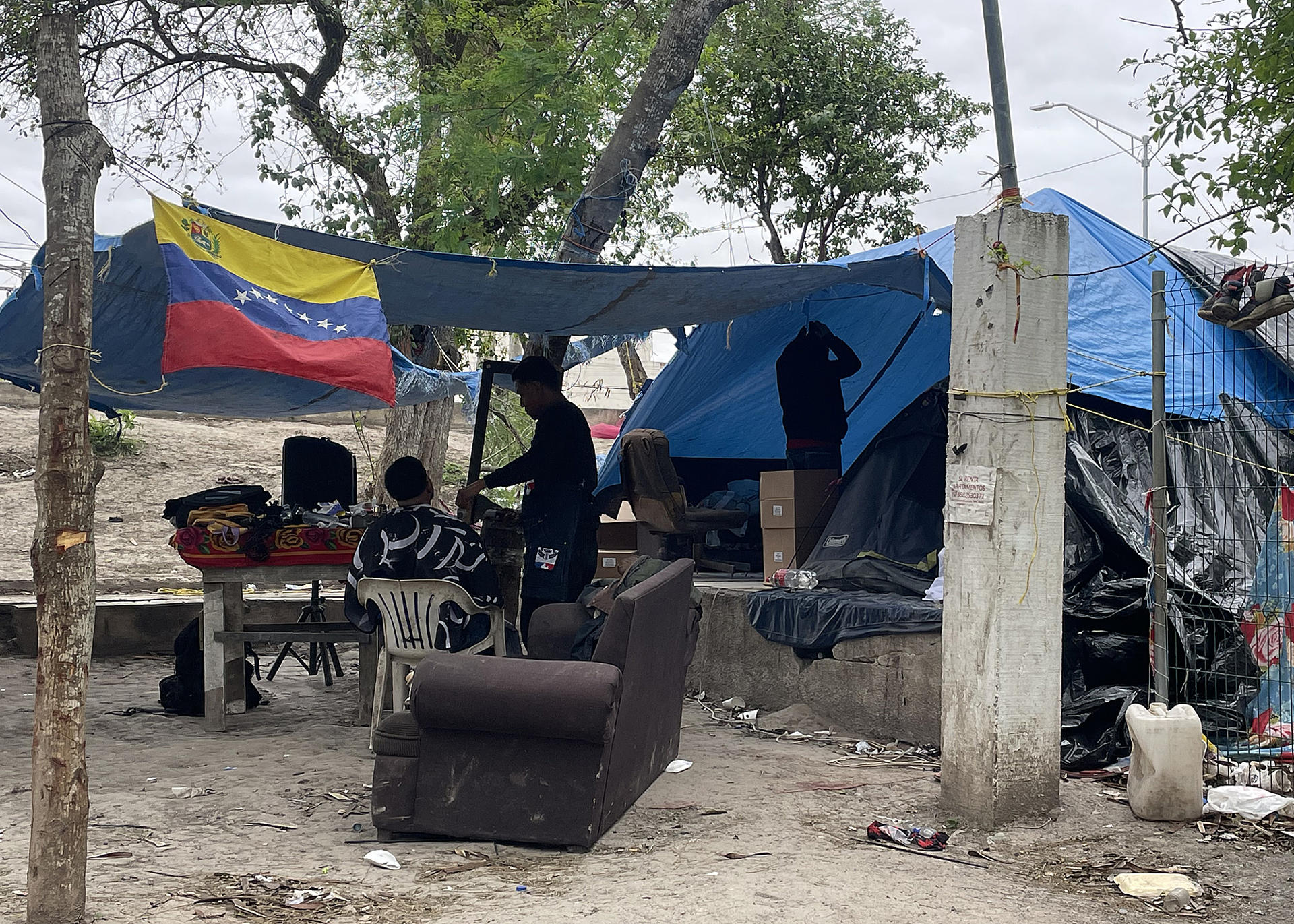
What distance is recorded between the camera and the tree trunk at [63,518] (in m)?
3.18

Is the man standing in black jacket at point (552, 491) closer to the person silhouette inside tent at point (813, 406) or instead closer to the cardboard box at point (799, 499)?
the cardboard box at point (799, 499)

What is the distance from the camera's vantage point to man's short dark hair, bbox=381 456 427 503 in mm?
5406

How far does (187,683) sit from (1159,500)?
520 cm

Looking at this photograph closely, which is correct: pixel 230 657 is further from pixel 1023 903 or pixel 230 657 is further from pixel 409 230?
pixel 409 230

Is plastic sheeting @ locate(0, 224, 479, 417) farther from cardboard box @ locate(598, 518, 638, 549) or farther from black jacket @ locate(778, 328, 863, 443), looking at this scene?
black jacket @ locate(778, 328, 863, 443)

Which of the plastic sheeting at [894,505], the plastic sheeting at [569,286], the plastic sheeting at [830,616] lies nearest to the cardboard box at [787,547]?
the plastic sheeting at [894,505]

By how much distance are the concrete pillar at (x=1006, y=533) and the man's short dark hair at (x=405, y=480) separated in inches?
94.9

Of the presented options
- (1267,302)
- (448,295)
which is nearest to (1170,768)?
(1267,302)

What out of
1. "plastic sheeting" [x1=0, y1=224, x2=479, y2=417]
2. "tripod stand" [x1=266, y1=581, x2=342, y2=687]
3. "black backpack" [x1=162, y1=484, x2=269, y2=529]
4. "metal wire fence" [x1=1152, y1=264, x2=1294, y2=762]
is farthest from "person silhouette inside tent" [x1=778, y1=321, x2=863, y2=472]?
"black backpack" [x1=162, y1=484, x2=269, y2=529]

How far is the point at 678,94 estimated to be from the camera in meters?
8.05

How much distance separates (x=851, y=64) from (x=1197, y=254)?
914 cm

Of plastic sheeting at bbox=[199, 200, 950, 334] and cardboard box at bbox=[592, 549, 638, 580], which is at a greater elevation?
plastic sheeting at bbox=[199, 200, 950, 334]

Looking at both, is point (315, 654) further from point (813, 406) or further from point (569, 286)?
point (813, 406)

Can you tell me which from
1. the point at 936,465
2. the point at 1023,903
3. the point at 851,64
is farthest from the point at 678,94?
the point at 851,64
